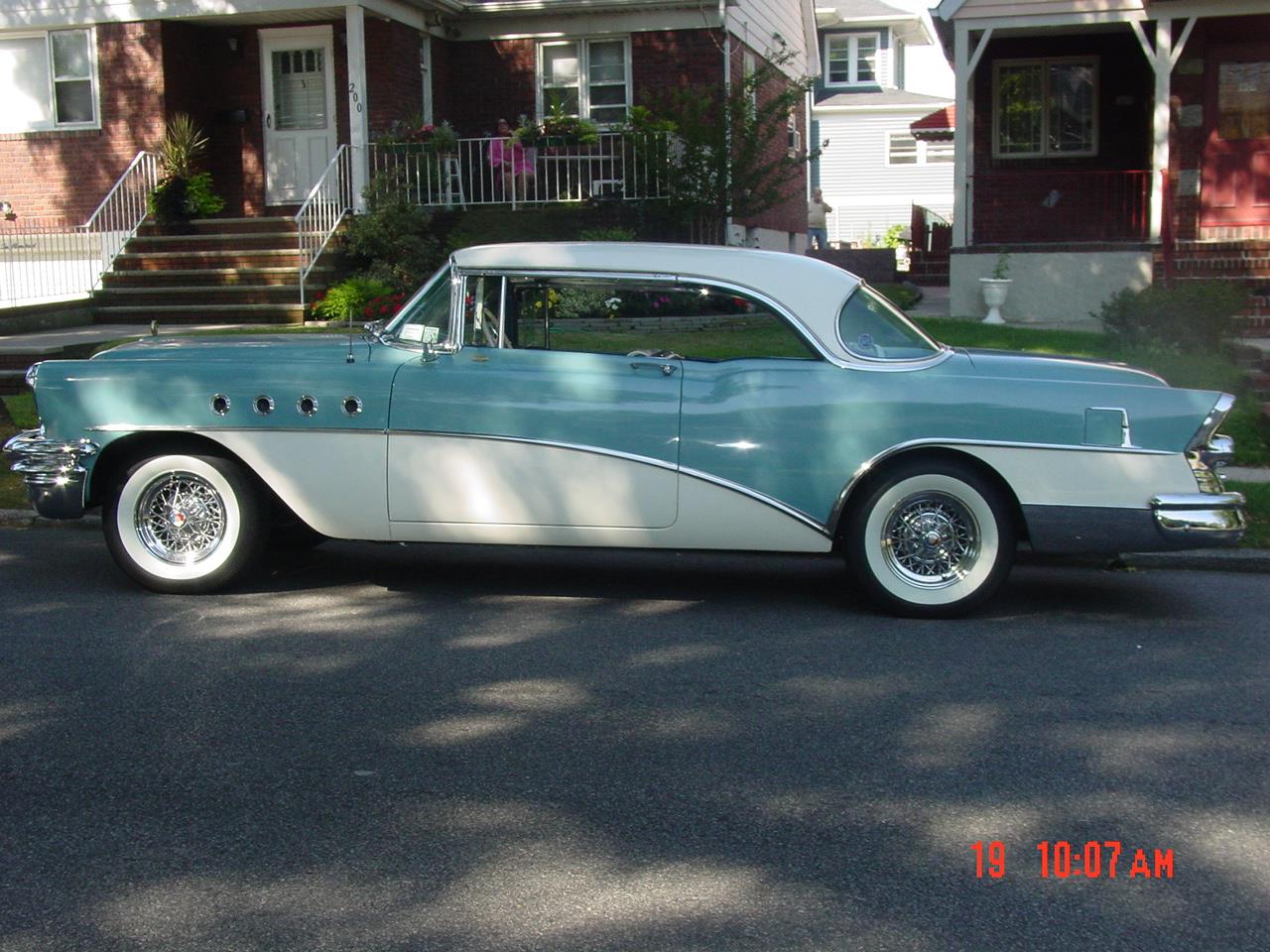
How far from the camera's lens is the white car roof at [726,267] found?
686cm

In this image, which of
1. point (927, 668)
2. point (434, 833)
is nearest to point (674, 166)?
point (927, 668)

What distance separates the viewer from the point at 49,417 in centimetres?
709

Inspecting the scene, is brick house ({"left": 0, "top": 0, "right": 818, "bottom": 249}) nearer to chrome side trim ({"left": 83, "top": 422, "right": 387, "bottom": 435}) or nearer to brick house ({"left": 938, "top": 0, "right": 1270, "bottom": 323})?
brick house ({"left": 938, "top": 0, "right": 1270, "bottom": 323})

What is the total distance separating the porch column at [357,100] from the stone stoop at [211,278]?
1134 mm

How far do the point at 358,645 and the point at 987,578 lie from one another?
9.36 feet

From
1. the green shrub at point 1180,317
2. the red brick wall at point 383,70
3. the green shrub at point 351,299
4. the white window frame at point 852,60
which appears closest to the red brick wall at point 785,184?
the red brick wall at point 383,70

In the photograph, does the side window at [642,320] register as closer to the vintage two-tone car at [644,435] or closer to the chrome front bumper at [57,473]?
the vintage two-tone car at [644,435]

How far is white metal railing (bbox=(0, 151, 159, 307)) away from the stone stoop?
0.35 metres

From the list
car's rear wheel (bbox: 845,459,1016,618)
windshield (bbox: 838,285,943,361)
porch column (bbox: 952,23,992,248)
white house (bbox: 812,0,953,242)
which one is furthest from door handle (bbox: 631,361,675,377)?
white house (bbox: 812,0,953,242)

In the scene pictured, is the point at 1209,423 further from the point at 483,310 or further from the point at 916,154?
the point at 916,154

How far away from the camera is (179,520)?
7.12m

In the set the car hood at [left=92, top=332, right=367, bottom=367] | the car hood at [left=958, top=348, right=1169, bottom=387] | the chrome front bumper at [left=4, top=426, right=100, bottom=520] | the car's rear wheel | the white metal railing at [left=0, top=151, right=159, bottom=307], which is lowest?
the car's rear wheel

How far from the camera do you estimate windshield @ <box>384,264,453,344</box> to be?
23.0ft

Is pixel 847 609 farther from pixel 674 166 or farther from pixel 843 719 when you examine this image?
Answer: pixel 674 166
